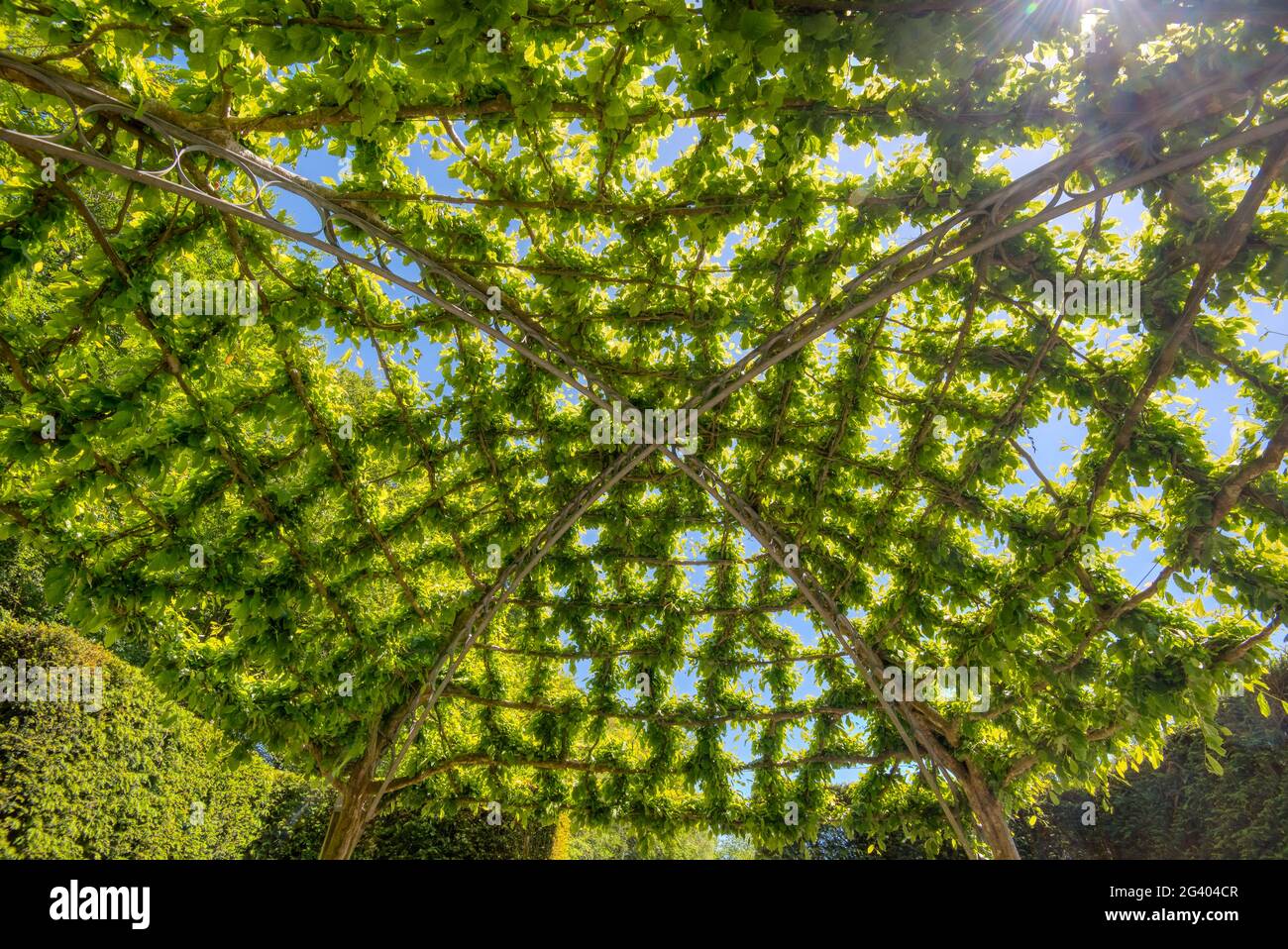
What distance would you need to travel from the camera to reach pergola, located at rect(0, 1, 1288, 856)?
8.23 ft

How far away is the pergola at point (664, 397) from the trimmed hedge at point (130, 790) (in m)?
2.74

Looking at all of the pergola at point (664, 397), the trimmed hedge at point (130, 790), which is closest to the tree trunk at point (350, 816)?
the pergola at point (664, 397)

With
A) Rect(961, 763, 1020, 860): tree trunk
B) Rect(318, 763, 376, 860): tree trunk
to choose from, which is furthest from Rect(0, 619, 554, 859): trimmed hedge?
Rect(961, 763, 1020, 860): tree trunk

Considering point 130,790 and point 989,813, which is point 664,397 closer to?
point 989,813

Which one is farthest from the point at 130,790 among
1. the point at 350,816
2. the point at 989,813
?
the point at 989,813

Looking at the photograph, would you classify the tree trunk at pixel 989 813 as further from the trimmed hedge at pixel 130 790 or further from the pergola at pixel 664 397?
the trimmed hedge at pixel 130 790

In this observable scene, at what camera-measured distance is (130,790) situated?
8.68 m

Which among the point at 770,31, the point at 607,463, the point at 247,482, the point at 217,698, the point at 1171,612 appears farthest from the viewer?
the point at 607,463

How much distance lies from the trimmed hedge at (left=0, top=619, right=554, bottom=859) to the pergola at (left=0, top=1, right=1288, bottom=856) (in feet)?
8.99

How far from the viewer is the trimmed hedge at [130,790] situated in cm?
772
